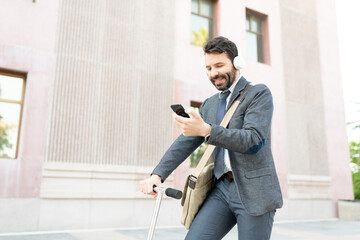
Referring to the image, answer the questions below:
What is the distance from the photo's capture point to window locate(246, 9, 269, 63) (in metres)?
11.3

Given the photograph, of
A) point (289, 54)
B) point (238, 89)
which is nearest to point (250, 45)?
point (289, 54)

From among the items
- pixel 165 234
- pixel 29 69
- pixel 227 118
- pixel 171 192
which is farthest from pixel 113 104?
pixel 171 192

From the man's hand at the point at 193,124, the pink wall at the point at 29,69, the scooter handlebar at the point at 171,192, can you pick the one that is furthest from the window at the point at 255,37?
the man's hand at the point at 193,124

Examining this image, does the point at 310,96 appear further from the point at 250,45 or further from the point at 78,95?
the point at 78,95

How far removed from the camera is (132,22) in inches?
347

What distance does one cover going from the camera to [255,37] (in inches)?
454

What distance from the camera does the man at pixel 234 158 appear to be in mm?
1745

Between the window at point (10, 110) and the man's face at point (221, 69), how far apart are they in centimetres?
646

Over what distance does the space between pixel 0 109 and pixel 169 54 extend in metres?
4.59

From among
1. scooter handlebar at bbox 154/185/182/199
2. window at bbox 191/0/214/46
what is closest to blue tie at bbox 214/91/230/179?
scooter handlebar at bbox 154/185/182/199

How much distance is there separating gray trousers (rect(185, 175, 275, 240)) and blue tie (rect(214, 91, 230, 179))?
69mm

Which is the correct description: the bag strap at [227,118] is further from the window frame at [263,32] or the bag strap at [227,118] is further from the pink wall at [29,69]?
the window frame at [263,32]

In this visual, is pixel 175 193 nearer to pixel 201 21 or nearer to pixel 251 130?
pixel 251 130

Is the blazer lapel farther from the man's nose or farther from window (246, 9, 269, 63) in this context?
window (246, 9, 269, 63)
